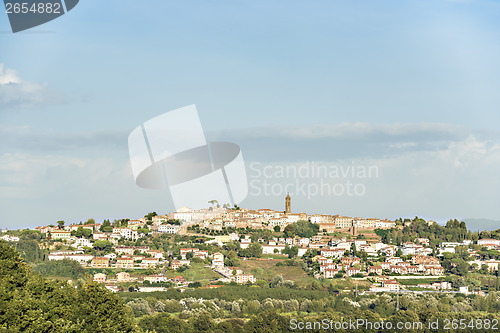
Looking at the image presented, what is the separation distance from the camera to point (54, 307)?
51.9ft

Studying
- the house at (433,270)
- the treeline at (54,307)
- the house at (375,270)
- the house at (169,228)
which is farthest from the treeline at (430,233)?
the treeline at (54,307)

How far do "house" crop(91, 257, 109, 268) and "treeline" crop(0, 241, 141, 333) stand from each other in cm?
4133

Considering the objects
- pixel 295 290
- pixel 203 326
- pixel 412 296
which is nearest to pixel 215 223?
pixel 295 290

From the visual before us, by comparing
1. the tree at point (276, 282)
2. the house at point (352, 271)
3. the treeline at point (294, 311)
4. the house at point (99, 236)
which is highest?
the house at point (99, 236)

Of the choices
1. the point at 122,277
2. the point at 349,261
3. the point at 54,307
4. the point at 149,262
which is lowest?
the point at 122,277

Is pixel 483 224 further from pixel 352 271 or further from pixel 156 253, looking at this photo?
pixel 156 253

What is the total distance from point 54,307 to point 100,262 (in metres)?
45.7

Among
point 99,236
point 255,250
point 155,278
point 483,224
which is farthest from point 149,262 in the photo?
point 483,224

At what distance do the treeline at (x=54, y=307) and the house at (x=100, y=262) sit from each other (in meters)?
41.3

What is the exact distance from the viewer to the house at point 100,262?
196 feet

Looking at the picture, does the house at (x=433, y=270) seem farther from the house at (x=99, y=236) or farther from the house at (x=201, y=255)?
the house at (x=99, y=236)

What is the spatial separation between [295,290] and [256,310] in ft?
24.1

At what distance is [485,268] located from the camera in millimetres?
64000

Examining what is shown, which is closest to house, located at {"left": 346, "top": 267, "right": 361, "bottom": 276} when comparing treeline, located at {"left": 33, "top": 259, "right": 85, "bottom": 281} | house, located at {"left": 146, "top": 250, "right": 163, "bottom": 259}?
house, located at {"left": 146, "top": 250, "right": 163, "bottom": 259}
